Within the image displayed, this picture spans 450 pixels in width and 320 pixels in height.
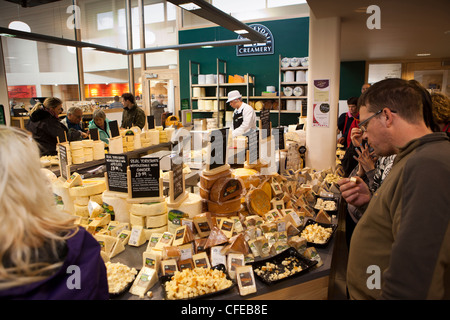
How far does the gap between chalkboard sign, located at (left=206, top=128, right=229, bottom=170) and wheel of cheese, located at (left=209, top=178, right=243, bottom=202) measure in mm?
156

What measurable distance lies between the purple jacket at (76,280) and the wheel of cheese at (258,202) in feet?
5.17

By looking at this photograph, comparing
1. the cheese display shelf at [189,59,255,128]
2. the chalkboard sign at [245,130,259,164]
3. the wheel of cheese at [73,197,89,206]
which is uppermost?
the cheese display shelf at [189,59,255,128]

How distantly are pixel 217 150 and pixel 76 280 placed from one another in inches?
67.0

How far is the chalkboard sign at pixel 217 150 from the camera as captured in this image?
8.25ft

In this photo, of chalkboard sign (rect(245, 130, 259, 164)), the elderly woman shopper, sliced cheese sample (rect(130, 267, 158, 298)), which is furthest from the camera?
the elderly woman shopper

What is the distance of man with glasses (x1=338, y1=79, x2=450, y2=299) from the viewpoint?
1.07 metres

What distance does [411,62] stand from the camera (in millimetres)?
9781

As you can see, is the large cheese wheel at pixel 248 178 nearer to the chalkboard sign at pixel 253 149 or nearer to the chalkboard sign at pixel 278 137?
the chalkboard sign at pixel 253 149

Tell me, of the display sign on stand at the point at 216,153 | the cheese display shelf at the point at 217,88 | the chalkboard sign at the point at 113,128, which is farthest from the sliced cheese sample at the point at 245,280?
the cheese display shelf at the point at 217,88

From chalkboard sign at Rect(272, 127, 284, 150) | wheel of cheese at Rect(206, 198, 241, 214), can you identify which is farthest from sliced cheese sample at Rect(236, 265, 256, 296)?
chalkboard sign at Rect(272, 127, 284, 150)

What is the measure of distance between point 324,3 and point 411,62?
758 centimetres

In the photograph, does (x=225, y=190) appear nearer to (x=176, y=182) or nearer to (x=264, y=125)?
(x=176, y=182)

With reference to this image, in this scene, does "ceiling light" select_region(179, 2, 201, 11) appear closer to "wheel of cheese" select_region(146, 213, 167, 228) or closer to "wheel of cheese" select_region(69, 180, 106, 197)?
"wheel of cheese" select_region(69, 180, 106, 197)

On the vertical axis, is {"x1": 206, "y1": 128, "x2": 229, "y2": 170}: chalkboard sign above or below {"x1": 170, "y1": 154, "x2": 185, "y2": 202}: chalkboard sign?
above
